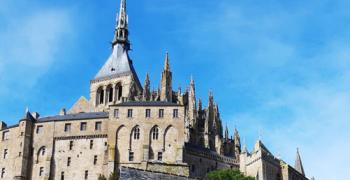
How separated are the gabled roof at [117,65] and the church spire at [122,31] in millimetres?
2053

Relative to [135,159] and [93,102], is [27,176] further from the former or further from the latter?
[93,102]

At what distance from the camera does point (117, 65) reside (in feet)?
343

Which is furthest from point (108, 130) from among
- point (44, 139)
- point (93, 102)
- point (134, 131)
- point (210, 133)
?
point (93, 102)

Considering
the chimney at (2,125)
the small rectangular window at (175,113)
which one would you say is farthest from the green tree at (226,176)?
the chimney at (2,125)

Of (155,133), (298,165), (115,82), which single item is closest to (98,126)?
(155,133)

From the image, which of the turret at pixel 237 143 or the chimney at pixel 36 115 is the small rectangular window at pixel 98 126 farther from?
→ the turret at pixel 237 143

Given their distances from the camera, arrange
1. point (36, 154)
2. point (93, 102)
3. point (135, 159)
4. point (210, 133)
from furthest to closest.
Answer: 1. point (93, 102)
2. point (210, 133)
3. point (36, 154)
4. point (135, 159)

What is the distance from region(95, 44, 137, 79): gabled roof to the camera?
102688 mm

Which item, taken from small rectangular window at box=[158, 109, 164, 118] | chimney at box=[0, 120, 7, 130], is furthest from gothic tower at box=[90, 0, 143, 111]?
small rectangular window at box=[158, 109, 164, 118]

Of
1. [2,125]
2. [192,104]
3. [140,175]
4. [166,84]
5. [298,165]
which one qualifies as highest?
[166,84]

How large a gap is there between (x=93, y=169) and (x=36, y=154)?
7619 millimetres

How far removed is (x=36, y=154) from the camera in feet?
254

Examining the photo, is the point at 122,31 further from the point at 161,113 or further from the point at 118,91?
the point at 161,113

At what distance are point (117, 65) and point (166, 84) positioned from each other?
14.3 metres
